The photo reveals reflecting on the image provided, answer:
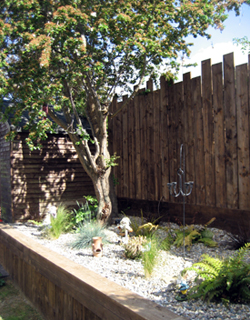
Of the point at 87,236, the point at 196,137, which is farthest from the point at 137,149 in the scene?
the point at 87,236

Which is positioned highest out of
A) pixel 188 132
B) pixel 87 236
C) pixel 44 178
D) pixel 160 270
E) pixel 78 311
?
pixel 188 132

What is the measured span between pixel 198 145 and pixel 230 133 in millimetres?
664

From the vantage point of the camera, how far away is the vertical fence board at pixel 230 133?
4.74 metres

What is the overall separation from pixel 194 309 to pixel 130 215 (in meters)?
4.54

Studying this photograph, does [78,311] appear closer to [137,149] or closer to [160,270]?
[160,270]

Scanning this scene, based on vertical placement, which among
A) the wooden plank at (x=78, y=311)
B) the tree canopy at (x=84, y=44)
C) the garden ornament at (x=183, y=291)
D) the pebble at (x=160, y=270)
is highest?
the tree canopy at (x=84, y=44)

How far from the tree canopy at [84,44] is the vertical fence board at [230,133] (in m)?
1.12

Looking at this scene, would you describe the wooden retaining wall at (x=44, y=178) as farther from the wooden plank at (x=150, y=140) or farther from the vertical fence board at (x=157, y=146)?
the vertical fence board at (x=157, y=146)

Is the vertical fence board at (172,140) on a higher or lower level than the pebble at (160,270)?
higher

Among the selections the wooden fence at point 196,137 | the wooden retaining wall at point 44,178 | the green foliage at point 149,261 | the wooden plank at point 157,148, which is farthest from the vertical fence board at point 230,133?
the wooden retaining wall at point 44,178

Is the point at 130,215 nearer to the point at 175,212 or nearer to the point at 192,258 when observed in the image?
the point at 175,212

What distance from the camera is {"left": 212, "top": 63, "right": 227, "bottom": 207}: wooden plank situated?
4.91 meters

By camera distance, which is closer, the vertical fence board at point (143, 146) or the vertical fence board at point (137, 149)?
the vertical fence board at point (143, 146)

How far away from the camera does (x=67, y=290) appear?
128 inches
